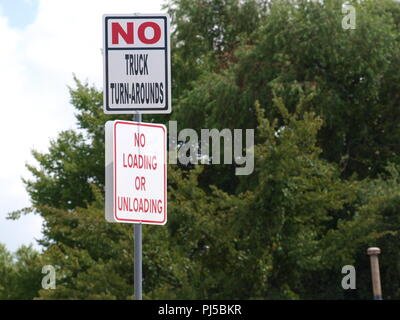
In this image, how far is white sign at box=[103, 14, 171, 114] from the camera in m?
7.35

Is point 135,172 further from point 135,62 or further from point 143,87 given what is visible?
point 135,62

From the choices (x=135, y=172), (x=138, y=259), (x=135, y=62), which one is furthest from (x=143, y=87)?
(x=138, y=259)

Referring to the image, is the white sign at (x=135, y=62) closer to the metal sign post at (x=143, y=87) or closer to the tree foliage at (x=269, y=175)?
the metal sign post at (x=143, y=87)

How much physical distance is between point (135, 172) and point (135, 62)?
2.52ft

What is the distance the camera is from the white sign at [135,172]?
7.04m

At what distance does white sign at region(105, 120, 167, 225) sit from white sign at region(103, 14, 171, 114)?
9.4 inches

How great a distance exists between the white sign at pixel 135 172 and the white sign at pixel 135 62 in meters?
0.24

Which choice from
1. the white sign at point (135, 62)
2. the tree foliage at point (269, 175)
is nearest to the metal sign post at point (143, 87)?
the white sign at point (135, 62)

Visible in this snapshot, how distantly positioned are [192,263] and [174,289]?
756 mm

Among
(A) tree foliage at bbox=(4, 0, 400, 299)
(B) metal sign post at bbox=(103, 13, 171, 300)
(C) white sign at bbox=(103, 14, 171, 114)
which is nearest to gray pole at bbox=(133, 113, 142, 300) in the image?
(B) metal sign post at bbox=(103, 13, 171, 300)

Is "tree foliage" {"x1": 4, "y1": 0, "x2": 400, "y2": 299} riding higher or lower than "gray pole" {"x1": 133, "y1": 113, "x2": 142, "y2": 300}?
higher

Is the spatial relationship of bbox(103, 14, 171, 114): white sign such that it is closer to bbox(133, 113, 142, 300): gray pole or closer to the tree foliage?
bbox(133, 113, 142, 300): gray pole
